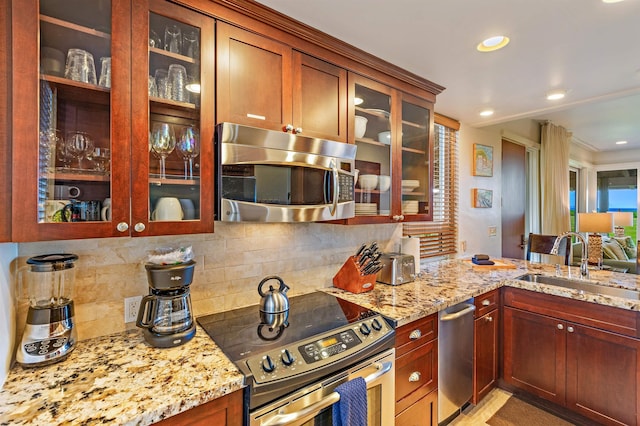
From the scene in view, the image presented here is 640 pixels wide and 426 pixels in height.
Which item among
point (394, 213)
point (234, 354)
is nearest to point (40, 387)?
point (234, 354)

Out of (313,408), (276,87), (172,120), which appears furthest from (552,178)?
(172,120)

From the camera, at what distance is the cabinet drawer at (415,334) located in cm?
155

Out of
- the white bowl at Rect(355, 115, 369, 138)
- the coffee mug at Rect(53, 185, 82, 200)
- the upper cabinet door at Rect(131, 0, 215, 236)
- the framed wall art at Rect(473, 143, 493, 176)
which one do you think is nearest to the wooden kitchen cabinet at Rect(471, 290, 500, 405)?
the white bowl at Rect(355, 115, 369, 138)

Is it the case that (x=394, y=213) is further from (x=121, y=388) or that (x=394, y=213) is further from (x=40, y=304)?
(x=40, y=304)

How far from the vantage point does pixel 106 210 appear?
108 centimetres

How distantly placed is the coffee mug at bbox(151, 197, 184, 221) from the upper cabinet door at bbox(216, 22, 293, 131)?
0.40m

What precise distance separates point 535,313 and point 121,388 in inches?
97.5

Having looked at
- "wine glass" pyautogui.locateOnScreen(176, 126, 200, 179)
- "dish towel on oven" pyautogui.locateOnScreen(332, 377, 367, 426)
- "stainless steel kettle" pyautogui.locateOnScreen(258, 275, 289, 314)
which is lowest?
"dish towel on oven" pyautogui.locateOnScreen(332, 377, 367, 426)

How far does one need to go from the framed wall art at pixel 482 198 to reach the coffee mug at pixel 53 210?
3398 mm

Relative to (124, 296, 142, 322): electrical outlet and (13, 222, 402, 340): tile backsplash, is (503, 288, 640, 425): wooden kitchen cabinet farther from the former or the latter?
A: (124, 296, 142, 322): electrical outlet

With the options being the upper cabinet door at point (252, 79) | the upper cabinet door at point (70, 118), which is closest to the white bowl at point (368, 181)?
the upper cabinet door at point (252, 79)

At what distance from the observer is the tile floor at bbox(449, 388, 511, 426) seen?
2057 mm

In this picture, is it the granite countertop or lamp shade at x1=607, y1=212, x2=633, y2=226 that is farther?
lamp shade at x1=607, y1=212, x2=633, y2=226

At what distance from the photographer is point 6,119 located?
91 cm
